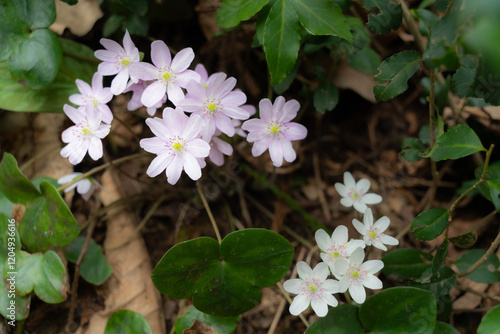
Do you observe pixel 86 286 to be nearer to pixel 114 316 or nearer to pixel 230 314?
pixel 114 316

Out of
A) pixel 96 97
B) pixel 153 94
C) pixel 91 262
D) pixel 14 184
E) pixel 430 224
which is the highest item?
pixel 153 94

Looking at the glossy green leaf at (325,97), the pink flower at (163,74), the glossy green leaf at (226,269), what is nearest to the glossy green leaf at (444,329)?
the glossy green leaf at (226,269)

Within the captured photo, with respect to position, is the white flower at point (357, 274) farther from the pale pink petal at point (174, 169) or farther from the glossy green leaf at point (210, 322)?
the pale pink petal at point (174, 169)

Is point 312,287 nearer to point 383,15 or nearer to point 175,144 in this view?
point 175,144

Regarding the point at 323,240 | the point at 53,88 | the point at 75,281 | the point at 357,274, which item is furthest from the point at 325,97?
the point at 75,281

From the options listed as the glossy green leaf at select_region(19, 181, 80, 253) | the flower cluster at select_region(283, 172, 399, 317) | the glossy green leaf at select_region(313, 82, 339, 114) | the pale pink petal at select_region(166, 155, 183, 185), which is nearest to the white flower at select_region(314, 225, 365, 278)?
the flower cluster at select_region(283, 172, 399, 317)

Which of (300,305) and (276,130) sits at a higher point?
(276,130)

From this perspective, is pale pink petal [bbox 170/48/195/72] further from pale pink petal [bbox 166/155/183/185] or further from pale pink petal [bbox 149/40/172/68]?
pale pink petal [bbox 166/155/183/185]
